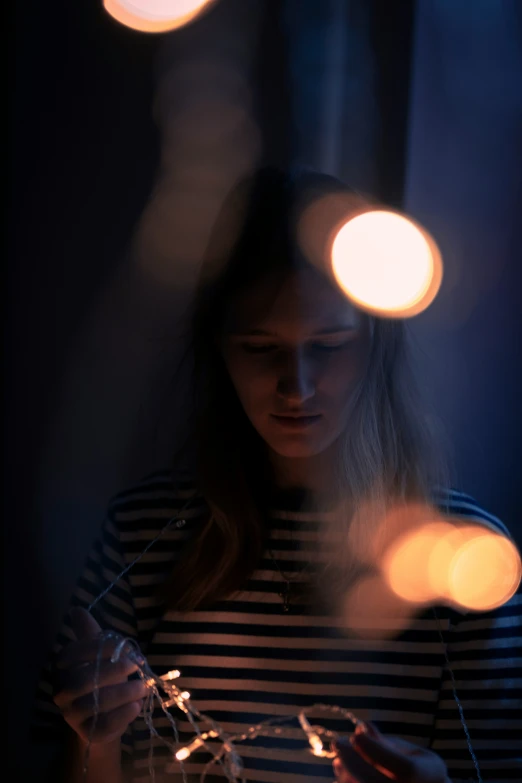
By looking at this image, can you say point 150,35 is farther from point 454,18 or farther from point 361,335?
point 361,335

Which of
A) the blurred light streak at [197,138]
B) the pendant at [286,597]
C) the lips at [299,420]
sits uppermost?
the blurred light streak at [197,138]

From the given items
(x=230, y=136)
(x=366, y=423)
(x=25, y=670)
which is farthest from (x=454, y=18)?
(x=25, y=670)

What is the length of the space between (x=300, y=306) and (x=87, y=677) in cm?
32

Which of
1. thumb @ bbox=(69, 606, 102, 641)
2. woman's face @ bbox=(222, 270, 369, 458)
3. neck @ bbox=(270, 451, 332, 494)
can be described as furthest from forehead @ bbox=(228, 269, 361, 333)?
thumb @ bbox=(69, 606, 102, 641)

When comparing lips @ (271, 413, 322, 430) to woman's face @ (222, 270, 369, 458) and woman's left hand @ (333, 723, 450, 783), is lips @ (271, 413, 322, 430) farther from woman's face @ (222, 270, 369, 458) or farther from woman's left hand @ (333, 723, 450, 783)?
woman's left hand @ (333, 723, 450, 783)

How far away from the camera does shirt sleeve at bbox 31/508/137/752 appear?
690 millimetres

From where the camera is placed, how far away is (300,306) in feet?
2.03

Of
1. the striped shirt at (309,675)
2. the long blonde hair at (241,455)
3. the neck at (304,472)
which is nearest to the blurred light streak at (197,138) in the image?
the long blonde hair at (241,455)

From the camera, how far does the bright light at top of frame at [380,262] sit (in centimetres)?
64

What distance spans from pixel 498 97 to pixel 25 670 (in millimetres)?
816

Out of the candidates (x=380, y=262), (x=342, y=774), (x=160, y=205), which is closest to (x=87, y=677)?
(x=342, y=774)

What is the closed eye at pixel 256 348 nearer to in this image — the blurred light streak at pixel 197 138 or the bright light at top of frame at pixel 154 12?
the blurred light streak at pixel 197 138

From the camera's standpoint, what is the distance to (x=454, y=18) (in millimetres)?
748

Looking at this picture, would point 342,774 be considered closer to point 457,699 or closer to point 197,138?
point 457,699
